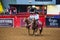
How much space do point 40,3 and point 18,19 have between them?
60.9 feet

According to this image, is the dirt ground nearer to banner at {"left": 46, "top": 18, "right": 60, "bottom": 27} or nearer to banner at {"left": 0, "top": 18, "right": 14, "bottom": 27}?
banner at {"left": 0, "top": 18, "right": 14, "bottom": 27}

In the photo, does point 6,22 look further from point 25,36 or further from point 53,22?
point 25,36

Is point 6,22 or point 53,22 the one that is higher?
point 6,22

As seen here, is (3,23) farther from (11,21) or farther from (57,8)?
(57,8)

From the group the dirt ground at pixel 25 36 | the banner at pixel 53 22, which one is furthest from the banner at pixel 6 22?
the dirt ground at pixel 25 36

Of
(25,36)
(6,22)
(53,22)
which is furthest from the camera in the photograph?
(53,22)

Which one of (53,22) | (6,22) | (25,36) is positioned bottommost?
(53,22)

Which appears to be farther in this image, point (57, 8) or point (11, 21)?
point (57, 8)

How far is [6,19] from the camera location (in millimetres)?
26281

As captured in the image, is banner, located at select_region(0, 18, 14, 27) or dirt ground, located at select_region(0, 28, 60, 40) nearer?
dirt ground, located at select_region(0, 28, 60, 40)

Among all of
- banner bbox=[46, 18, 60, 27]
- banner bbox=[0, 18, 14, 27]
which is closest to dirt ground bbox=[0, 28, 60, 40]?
banner bbox=[0, 18, 14, 27]

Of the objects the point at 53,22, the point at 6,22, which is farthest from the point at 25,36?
the point at 53,22

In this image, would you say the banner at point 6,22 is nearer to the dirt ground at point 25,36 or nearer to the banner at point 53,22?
the banner at point 53,22

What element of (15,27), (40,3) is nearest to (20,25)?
(15,27)
